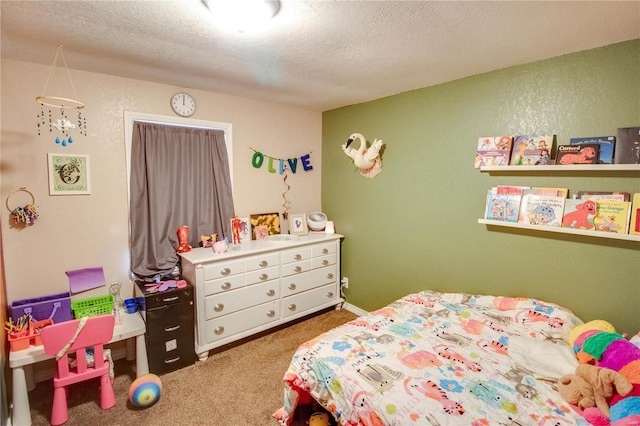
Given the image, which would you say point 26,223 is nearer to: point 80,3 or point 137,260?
point 137,260

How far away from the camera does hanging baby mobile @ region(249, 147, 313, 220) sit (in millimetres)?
3404

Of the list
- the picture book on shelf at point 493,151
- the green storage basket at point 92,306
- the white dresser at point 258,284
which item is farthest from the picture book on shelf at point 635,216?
the green storage basket at point 92,306

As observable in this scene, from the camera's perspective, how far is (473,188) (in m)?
2.56

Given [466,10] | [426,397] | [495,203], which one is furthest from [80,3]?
[495,203]

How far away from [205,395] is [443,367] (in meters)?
1.66

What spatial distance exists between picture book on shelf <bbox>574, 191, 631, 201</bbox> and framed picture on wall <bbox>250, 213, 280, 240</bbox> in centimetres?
267

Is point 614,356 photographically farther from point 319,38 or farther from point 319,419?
point 319,38

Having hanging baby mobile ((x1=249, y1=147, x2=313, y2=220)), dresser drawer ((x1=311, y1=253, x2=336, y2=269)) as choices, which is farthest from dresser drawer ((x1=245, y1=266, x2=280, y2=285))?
hanging baby mobile ((x1=249, y1=147, x2=313, y2=220))

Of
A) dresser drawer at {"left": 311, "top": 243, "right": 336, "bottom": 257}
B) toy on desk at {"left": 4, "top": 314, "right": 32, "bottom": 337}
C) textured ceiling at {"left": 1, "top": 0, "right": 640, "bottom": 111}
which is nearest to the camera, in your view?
textured ceiling at {"left": 1, "top": 0, "right": 640, "bottom": 111}

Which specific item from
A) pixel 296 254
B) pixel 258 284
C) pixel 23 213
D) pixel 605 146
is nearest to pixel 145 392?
pixel 258 284

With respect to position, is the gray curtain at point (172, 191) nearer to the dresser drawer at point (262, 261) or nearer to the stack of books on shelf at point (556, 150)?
the dresser drawer at point (262, 261)

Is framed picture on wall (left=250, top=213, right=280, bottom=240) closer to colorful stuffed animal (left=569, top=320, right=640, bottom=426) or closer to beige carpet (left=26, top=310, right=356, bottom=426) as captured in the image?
beige carpet (left=26, top=310, right=356, bottom=426)

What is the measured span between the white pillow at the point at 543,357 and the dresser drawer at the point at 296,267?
76.0 inches

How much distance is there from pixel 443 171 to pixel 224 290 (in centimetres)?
217
